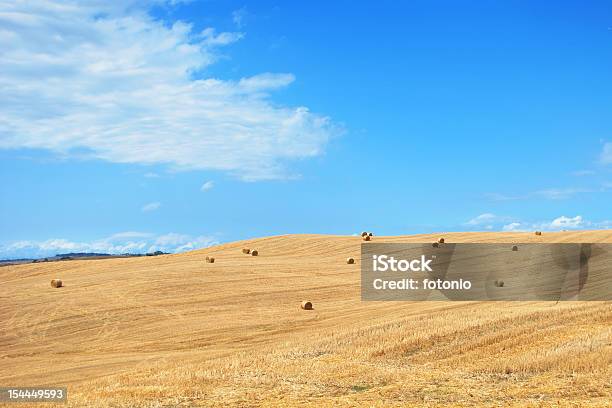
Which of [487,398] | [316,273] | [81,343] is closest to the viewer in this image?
[487,398]

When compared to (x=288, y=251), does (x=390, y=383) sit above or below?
below

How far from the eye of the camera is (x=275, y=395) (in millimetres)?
12688

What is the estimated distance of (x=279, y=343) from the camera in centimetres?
2070

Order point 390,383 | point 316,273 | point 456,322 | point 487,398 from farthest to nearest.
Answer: point 316,273 < point 456,322 < point 390,383 < point 487,398

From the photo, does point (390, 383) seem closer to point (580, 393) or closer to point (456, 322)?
point (580, 393)

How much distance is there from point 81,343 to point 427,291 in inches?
623

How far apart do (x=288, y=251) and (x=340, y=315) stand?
21.7 m

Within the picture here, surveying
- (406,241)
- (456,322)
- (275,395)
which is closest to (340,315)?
(456,322)

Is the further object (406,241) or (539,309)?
(406,241)

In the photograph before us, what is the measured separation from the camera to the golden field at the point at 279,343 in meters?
13.0

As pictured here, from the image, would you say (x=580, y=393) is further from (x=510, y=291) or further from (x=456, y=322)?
(x=510, y=291)

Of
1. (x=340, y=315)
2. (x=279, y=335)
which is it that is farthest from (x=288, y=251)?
(x=279, y=335)

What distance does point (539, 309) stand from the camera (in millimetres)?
23375

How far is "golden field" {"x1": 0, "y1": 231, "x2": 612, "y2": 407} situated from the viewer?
512 inches
